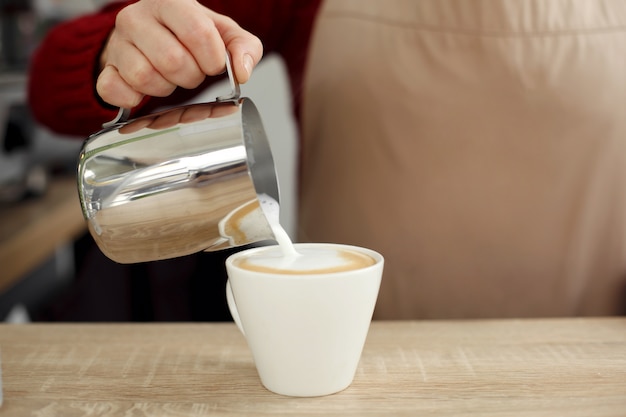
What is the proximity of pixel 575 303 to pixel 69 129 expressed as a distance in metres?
0.80

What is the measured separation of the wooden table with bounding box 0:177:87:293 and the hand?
0.76 m

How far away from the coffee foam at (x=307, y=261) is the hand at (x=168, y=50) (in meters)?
0.16

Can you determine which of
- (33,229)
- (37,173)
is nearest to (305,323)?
(33,229)

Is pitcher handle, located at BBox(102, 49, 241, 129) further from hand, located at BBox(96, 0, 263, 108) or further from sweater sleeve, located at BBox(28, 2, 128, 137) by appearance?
sweater sleeve, located at BBox(28, 2, 128, 137)

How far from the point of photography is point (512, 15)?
3.25ft

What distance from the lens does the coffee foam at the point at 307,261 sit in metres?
0.58

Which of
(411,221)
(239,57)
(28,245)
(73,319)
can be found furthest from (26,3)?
(239,57)

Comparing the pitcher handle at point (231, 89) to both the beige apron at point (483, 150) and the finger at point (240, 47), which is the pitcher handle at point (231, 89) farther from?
the beige apron at point (483, 150)

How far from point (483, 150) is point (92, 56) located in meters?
0.53

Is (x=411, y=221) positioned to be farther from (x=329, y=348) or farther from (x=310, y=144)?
(x=329, y=348)

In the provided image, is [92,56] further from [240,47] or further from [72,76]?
[240,47]

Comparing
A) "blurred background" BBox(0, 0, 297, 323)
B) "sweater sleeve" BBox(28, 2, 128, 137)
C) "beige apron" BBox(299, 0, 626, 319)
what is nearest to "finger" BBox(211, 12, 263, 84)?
"sweater sleeve" BBox(28, 2, 128, 137)

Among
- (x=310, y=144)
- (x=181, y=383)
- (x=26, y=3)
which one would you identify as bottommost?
(x=181, y=383)

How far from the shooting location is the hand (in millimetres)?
625
